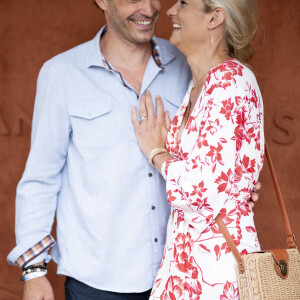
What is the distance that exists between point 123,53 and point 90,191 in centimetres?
63

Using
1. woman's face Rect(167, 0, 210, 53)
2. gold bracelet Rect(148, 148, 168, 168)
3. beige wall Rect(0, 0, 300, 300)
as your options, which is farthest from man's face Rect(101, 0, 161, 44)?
beige wall Rect(0, 0, 300, 300)

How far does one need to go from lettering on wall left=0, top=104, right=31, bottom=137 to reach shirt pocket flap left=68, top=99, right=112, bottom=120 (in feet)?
3.78

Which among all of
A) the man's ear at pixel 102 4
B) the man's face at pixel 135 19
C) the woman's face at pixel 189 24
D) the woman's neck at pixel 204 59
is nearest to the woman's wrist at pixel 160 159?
the woman's neck at pixel 204 59

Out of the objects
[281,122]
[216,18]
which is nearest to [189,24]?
[216,18]

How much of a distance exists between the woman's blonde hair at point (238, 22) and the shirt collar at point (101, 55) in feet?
1.38

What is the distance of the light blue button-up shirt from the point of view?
237 centimetres

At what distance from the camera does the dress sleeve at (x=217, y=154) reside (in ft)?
6.44

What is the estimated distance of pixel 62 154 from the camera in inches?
95.9

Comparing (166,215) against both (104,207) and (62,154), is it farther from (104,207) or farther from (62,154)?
(62,154)

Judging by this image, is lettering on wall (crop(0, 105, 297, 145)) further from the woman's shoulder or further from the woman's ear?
the woman's shoulder

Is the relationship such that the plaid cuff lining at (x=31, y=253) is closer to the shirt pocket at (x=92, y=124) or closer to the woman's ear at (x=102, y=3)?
the shirt pocket at (x=92, y=124)

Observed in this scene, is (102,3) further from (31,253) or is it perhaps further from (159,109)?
(31,253)

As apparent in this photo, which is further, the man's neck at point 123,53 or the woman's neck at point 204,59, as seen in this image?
the man's neck at point 123,53

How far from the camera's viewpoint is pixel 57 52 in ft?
11.4
